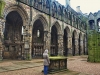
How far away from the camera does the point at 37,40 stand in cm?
2439

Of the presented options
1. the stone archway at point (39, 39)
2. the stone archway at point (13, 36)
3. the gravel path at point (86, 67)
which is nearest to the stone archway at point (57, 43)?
the stone archway at point (39, 39)

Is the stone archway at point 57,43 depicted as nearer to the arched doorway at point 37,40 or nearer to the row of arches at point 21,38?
the row of arches at point 21,38

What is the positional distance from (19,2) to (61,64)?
1048 cm

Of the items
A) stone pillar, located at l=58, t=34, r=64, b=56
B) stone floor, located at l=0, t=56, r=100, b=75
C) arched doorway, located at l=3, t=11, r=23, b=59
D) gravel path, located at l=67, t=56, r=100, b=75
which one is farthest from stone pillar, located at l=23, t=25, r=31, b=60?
stone pillar, located at l=58, t=34, r=64, b=56

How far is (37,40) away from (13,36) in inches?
214

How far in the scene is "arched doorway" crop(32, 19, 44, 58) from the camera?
21156 millimetres

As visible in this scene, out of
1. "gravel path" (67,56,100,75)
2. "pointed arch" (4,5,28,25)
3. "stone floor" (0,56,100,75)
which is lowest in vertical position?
"gravel path" (67,56,100,75)

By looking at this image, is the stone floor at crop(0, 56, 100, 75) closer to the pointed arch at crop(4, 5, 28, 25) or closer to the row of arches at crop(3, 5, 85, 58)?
the row of arches at crop(3, 5, 85, 58)

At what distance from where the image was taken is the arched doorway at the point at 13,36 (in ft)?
62.3

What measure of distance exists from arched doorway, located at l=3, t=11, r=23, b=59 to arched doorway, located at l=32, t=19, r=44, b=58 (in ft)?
9.14

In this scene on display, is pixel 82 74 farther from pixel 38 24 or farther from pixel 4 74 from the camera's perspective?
pixel 38 24

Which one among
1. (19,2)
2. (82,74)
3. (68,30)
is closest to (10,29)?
(19,2)

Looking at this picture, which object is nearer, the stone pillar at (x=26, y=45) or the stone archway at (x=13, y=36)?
the stone pillar at (x=26, y=45)

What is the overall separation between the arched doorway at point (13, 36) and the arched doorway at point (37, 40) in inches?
110
